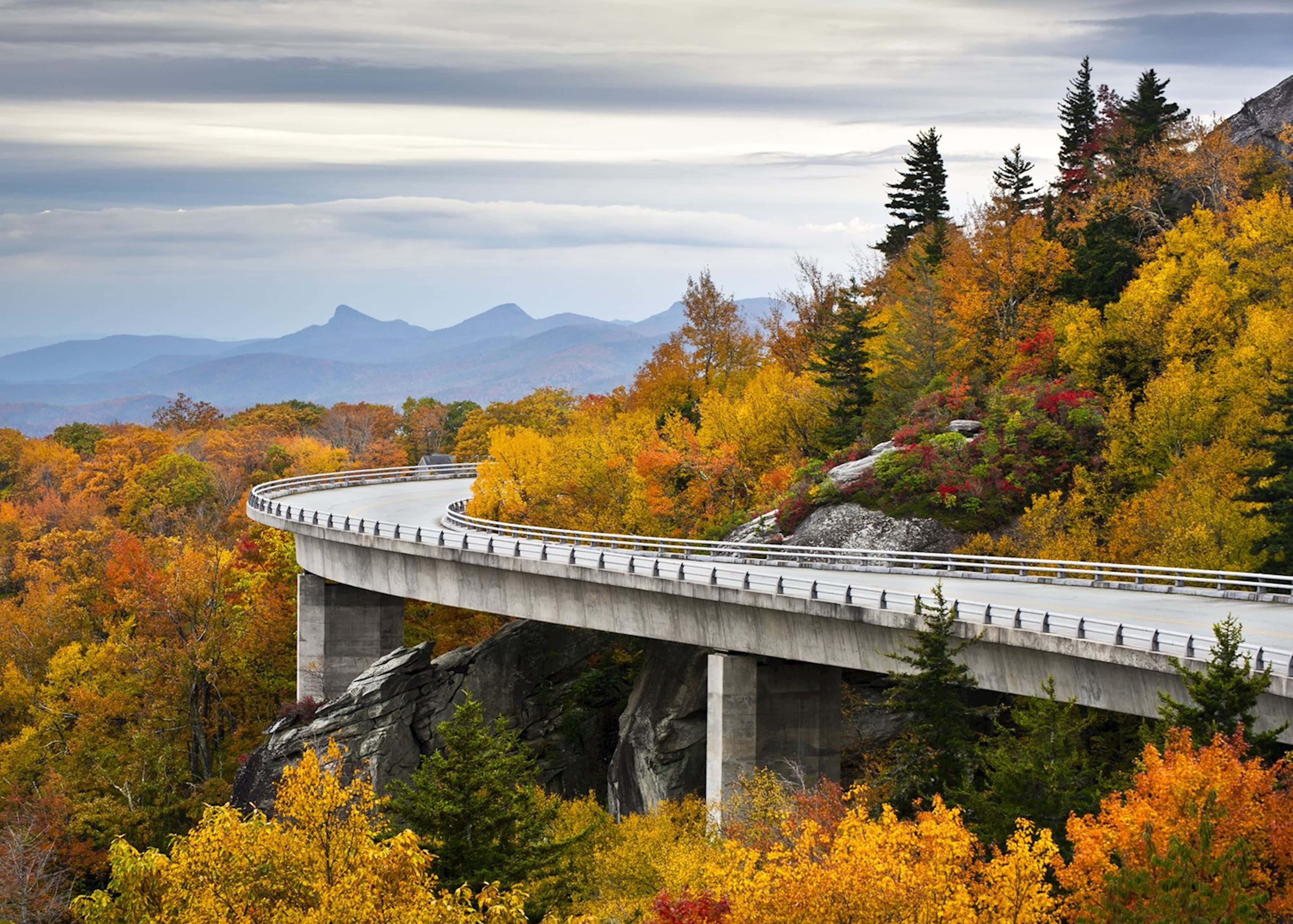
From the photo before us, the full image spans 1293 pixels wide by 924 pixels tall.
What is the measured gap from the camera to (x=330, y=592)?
68.3 metres

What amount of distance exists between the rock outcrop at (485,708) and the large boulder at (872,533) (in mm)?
10200

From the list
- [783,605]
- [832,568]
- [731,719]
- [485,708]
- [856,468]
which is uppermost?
[856,468]

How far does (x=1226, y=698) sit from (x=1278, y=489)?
21.2 metres

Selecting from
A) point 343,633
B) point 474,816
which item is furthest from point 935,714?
point 343,633

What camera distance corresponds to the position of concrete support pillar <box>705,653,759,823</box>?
44188mm

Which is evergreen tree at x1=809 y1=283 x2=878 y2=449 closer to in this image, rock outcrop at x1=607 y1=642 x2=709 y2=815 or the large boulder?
the large boulder

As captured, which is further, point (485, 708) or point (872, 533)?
point (485, 708)

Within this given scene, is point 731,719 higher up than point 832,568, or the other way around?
point 832,568

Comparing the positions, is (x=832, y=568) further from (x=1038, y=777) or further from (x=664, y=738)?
(x=1038, y=777)

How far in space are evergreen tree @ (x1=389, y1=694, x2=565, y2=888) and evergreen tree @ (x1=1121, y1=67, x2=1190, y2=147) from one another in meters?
59.8

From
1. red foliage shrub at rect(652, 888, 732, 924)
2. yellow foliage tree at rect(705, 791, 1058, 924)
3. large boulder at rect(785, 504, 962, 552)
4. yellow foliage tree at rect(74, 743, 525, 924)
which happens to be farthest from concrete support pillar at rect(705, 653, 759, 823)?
yellow foliage tree at rect(74, 743, 525, 924)

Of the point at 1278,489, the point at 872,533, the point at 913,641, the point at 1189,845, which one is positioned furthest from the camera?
the point at 872,533

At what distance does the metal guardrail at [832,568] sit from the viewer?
34.2 m

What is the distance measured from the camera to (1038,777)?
31375 millimetres
